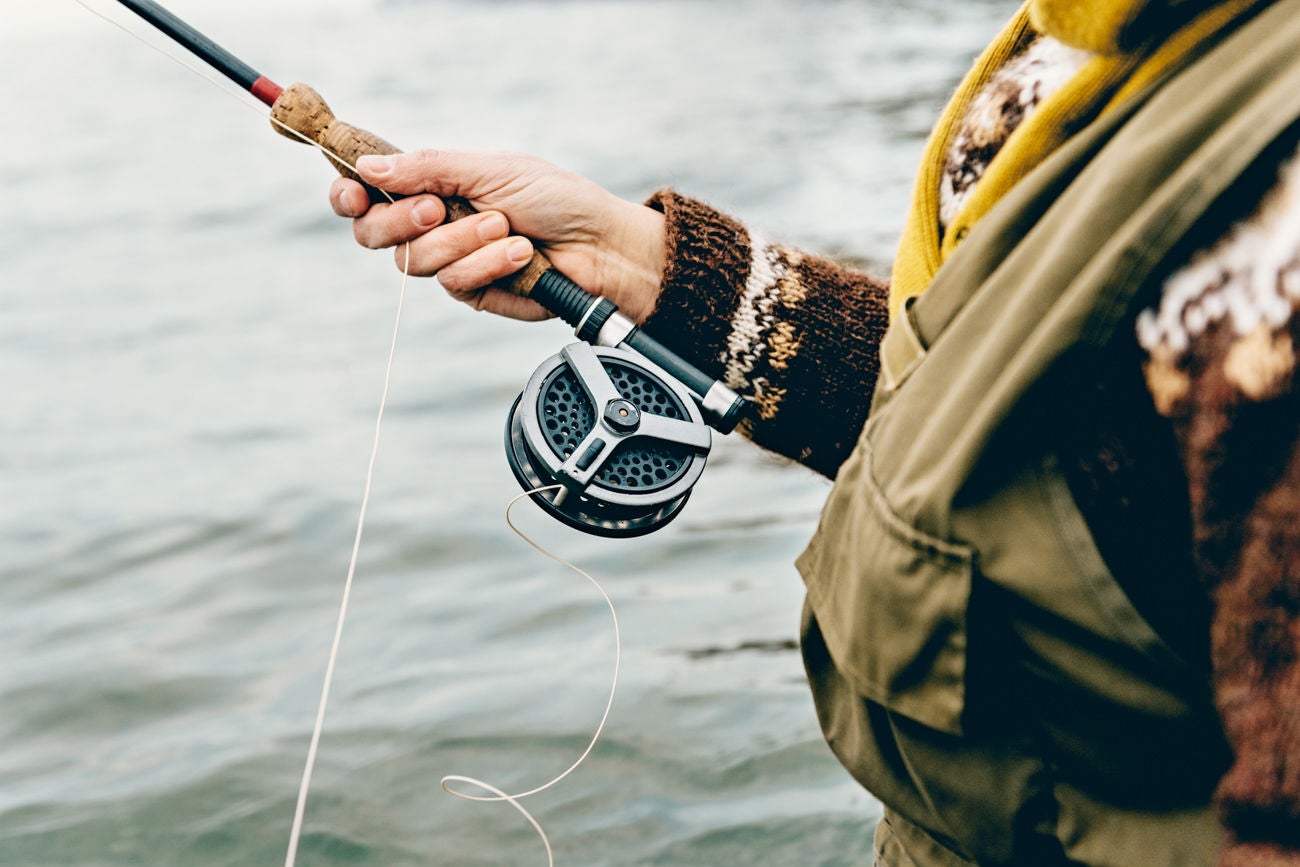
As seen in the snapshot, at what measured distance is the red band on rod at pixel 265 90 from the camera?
6.08 feet

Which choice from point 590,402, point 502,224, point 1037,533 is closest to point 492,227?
point 502,224

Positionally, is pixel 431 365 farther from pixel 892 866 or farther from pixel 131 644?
pixel 892 866

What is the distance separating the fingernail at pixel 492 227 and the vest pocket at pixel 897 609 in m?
0.83

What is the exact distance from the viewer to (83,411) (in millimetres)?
5547

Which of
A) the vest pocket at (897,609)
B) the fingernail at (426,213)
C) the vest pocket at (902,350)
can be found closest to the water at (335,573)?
the fingernail at (426,213)

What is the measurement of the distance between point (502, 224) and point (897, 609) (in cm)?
99

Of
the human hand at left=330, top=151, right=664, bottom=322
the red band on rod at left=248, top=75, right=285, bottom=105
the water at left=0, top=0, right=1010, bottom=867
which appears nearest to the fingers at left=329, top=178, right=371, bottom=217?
the human hand at left=330, top=151, right=664, bottom=322

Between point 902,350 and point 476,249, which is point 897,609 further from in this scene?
point 476,249

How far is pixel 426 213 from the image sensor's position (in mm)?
1898

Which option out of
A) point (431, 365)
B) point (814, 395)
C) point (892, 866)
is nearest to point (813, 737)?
point (814, 395)

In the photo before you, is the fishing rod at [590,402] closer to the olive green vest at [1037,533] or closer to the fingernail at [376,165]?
the fingernail at [376,165]

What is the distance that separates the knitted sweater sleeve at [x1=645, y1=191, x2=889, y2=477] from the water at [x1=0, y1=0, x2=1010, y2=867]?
0.73 feet

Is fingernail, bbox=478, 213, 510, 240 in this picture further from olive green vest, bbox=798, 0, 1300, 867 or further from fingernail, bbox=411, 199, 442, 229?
olive green vest, bbox=798, 0, 1300, 867

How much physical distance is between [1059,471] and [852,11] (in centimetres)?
1719
